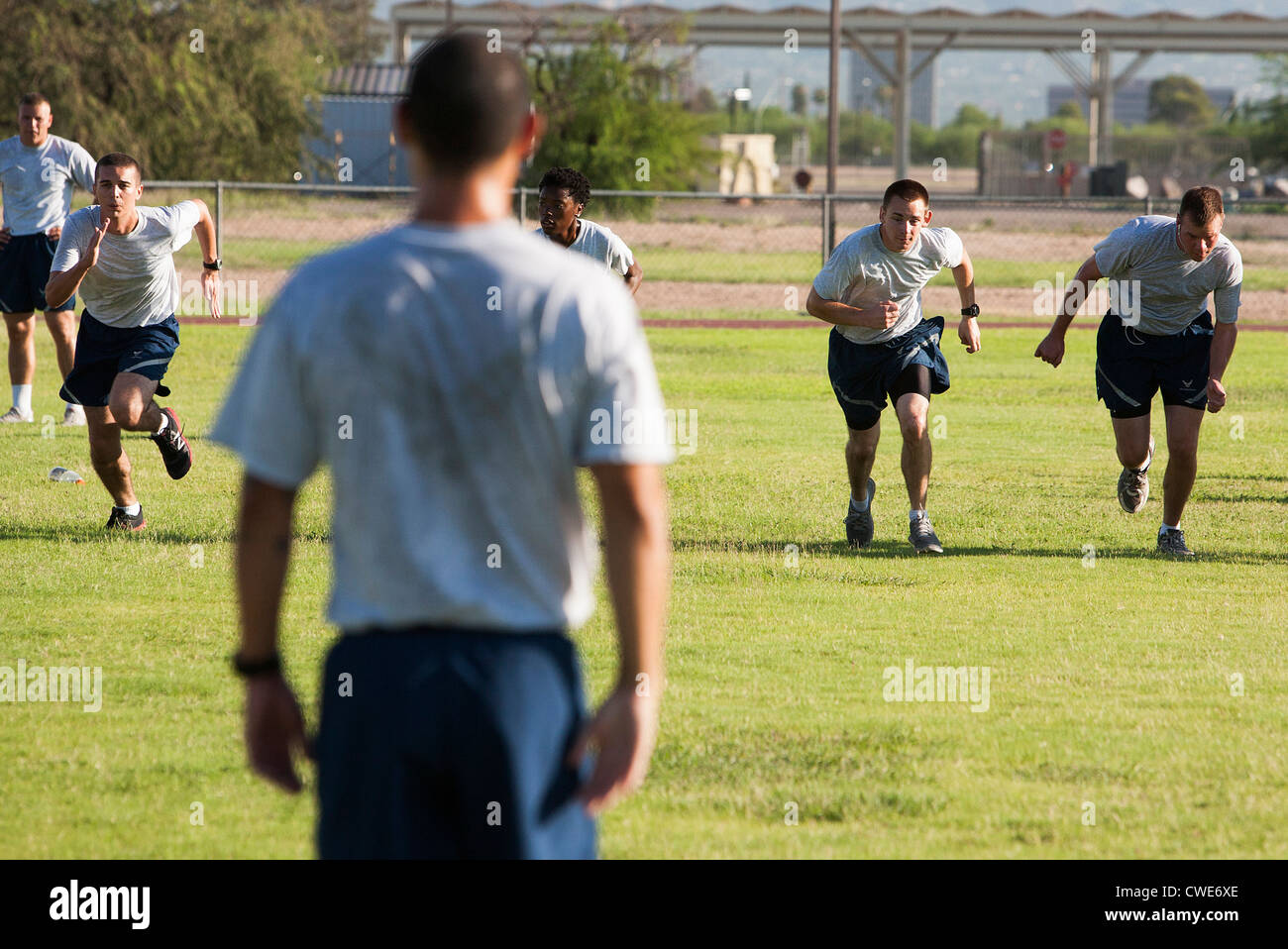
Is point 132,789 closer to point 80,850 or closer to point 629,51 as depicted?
point 80,850

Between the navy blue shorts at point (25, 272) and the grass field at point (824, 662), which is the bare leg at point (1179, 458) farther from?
the navy blue shorts at point (25, 272)

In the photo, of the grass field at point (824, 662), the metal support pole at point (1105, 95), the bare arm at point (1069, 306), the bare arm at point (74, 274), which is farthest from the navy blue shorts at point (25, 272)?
the metal support pole at point (1105, 95)

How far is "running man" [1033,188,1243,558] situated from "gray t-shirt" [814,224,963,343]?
78cm

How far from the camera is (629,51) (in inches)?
1610

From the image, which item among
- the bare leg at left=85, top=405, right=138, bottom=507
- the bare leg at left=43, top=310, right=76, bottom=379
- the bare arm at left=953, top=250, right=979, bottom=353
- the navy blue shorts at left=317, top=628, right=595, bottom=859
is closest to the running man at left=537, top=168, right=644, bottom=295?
the bare arm at left=953, top=250, right=979, bottom=353

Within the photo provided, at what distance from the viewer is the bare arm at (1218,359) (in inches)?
342

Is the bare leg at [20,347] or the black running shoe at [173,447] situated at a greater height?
Result: the bare leg at [20,347]

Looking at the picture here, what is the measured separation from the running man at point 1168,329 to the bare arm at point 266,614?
6767 millimetres

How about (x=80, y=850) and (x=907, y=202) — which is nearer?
(x=80, y=850)

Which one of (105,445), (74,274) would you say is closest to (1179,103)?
(105,445)

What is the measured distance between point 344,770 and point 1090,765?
3.44 metres

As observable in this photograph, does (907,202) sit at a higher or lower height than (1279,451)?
higher

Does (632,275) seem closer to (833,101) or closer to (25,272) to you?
(25,272)
